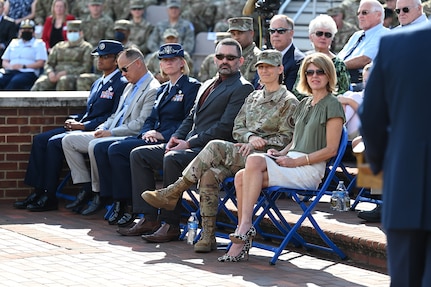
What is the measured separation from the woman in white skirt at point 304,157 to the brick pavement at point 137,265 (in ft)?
1.14

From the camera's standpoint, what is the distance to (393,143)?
4.55m

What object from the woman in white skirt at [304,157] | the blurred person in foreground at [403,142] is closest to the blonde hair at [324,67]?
the woman in white skirt at [304,157]

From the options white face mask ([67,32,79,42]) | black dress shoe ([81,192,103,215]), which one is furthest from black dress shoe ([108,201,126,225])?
white face mask ([67,32,79,42])

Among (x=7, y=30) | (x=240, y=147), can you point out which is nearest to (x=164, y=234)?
(x=240, y=147)

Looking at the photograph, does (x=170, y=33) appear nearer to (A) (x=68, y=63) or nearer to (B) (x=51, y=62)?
(A) (x=68, y=63)

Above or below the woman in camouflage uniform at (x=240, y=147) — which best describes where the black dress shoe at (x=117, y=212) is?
below

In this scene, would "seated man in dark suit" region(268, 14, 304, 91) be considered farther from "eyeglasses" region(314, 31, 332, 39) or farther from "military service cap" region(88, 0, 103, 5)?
"military service cap" region(88, 0, 103, 5)

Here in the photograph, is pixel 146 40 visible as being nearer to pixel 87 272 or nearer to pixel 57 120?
pixel 57 120

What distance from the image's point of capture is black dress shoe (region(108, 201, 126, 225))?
9.84 m

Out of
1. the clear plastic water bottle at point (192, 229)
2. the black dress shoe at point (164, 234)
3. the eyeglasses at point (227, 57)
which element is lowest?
the black dress shoe at point (164, 234)

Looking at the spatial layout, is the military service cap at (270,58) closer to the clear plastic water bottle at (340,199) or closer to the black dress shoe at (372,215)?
the clear plastic water bottle at (340,199)

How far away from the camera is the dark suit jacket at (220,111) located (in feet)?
29.5

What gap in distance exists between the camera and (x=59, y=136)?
10.8m

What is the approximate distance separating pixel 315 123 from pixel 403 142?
351cm
